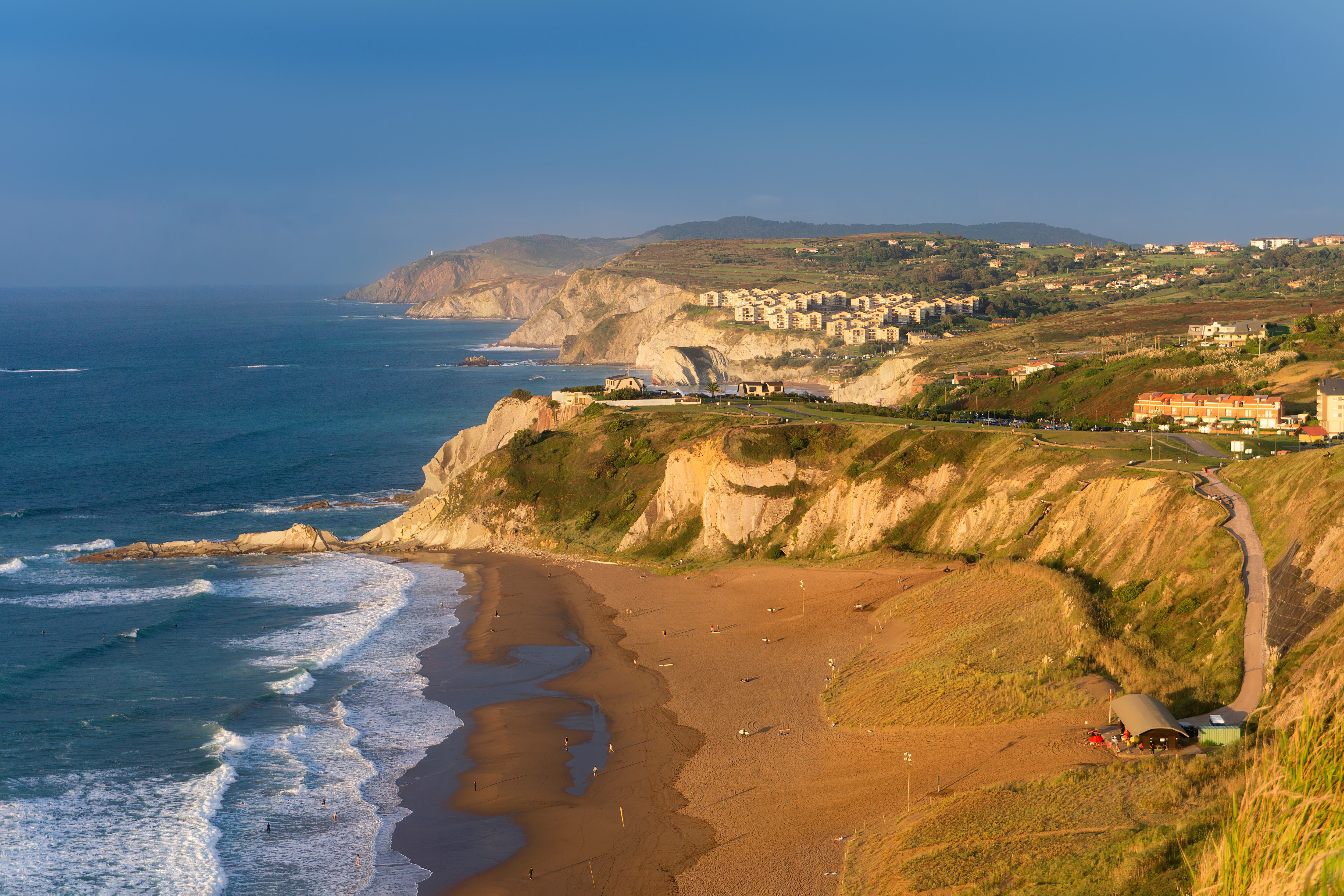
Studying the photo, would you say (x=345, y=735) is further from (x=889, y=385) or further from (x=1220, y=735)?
(x=889, y=385)

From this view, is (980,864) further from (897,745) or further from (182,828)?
(182,828)

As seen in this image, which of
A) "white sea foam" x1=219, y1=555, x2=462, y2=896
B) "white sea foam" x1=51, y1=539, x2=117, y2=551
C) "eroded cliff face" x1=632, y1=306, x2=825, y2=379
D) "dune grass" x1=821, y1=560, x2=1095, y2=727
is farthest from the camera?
"eroded cliff face" x1=632, y1=306, x2=825, y2=379

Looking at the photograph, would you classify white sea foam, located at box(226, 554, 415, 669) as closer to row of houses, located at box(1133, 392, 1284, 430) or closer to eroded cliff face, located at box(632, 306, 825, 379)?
row of houses, located at box(1133, 392, 1284, 430)

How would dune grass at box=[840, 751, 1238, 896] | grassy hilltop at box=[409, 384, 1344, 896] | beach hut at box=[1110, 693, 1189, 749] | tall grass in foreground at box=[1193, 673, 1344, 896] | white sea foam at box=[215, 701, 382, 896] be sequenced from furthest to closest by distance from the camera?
1. white sea foam at box=[215, 701, 382, 896]
2. beach hut at box=[1110, 693, 1189, 749]
3. dune grass at box=[840, 751, 1238, 896]
4. grassy hilltop at box=[409, 384, 1344, 896]
5. tall grass in foreground at box=[1193, 673, 1344, 896]

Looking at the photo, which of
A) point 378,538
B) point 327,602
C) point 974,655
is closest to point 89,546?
point 378,538

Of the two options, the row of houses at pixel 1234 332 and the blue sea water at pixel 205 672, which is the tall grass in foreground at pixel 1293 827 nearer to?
the blue sea water at pixel 205 672

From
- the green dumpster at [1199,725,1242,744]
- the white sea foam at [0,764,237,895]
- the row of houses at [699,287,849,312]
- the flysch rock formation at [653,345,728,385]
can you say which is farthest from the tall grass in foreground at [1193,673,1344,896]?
the row of houses at [699,287,849,312]
